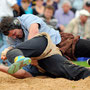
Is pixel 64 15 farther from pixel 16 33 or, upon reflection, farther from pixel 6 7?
pixel 16 33

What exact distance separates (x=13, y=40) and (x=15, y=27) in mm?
431

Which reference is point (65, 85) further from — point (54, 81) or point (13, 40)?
point (13, 40)

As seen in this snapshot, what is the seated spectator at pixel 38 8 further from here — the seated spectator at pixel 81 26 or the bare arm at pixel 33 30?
the bare arm at pixel 33 30

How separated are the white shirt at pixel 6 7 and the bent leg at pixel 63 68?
10.6 ft

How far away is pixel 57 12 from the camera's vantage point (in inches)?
404

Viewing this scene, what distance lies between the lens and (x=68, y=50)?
5.06m

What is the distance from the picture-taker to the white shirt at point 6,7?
7496 millimetres

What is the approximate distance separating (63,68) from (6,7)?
12.1 feet

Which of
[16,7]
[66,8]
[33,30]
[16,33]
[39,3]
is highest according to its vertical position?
[33,30]

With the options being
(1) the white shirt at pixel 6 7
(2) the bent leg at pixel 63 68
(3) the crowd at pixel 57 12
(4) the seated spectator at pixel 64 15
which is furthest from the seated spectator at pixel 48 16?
(2) the bent leg at pixel 63 68

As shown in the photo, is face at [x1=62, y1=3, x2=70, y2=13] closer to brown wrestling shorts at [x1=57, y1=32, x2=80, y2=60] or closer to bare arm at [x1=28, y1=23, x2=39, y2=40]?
brown wrestling shorts at [x1=57, y1=32, x2=80, y2=60]

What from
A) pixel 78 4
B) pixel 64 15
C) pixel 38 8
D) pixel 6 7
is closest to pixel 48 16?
pixel 38 8

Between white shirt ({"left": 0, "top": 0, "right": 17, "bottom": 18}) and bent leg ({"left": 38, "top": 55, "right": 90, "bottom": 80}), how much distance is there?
323 centimetres

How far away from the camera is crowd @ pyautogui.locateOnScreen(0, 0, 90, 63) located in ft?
24.8
